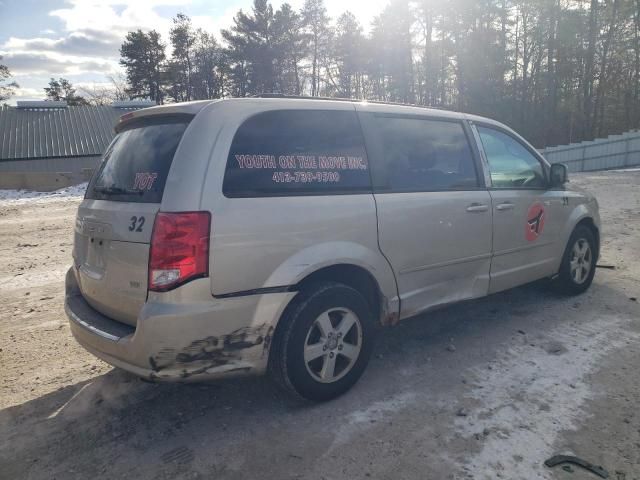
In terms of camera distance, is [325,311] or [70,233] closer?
[325,311]

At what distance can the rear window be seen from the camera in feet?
8.98

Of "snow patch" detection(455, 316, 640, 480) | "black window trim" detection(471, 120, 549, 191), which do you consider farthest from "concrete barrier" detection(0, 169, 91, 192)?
"snow patch" detection(455, 316, 640, 480)

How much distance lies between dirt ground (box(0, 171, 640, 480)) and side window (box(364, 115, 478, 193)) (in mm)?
1395

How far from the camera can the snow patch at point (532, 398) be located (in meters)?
2.55

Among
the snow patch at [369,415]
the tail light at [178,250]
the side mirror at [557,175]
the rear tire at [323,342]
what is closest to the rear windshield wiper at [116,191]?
the tail light at [178,250]

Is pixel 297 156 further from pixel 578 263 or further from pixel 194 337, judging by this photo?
pixel 578 263

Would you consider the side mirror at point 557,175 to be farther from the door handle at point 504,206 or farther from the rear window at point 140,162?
the rear window at point 140,162

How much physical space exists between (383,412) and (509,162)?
2.70 metres

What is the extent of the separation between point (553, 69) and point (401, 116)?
37.1m

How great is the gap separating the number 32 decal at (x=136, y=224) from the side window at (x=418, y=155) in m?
1.56

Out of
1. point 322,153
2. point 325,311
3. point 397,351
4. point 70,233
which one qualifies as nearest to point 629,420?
point 397,351

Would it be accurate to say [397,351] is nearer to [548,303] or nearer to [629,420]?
[629,420]

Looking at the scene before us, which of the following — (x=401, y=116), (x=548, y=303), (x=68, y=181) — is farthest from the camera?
(x=68, y=181)

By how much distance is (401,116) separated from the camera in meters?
3.67
